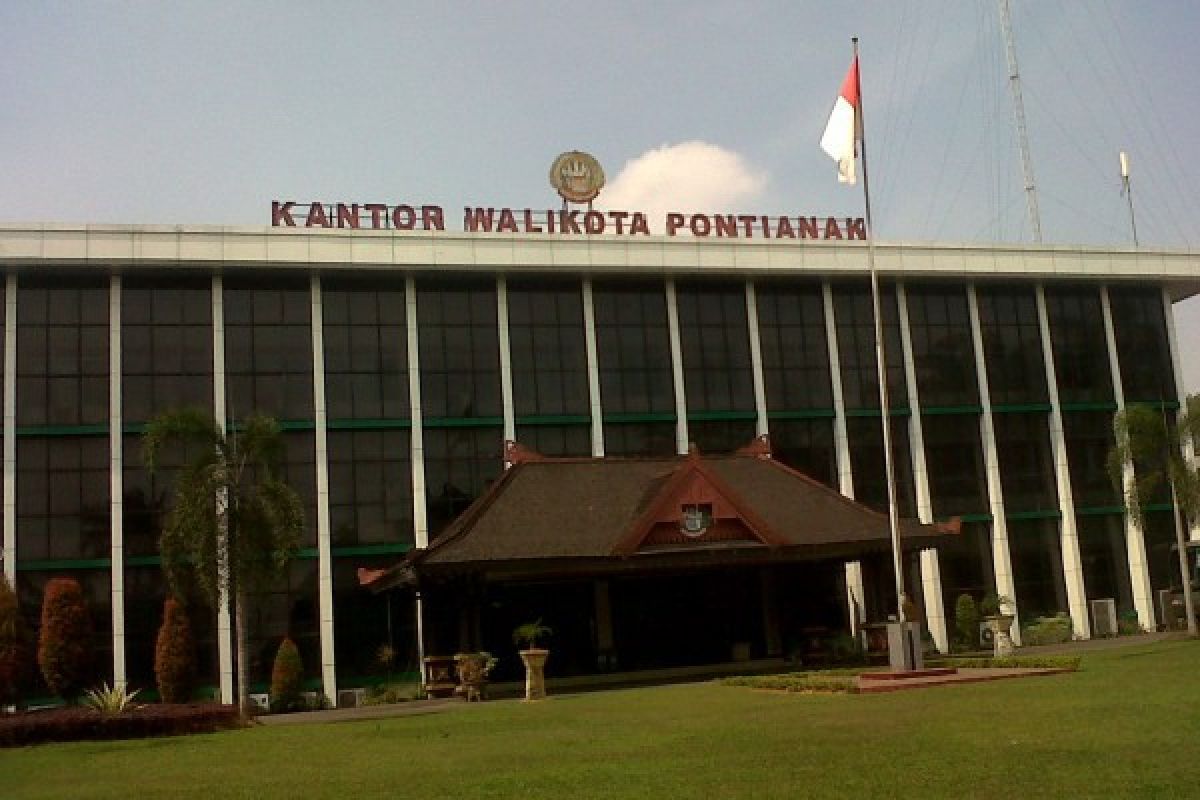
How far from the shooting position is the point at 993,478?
182 ft

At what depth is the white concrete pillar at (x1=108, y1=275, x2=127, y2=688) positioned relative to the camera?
45.2 metres

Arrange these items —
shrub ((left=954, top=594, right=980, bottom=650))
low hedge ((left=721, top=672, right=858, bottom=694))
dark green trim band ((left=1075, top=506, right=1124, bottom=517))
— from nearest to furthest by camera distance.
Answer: low hedge ((left=721, top=672, right=858, bottom=694))
shrub ((left=954, top=594, right=980, bottom=650))
dark green trim band ((left=1075, top=506, right=1124, bottom=517))

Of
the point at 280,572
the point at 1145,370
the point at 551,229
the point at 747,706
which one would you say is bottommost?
the point at 747,706

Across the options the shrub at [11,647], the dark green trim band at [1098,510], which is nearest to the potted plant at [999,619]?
the dark green trim band at [1098,510]

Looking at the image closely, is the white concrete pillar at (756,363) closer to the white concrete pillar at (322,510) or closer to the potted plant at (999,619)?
the potted plant at (999,619)

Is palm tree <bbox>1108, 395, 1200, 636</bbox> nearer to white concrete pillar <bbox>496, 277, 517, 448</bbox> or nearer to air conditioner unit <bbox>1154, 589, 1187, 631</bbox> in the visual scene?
air conditioner unit <bbox>1154, 589, 1187, 631</bbox>

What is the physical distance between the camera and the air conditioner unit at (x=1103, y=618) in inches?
2175

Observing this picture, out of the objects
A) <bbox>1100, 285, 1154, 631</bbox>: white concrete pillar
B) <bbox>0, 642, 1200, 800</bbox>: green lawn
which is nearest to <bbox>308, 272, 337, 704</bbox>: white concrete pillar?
<bbox>0, 642, 1200, 800</bbox>: green lawn

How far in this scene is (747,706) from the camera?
2605 cm

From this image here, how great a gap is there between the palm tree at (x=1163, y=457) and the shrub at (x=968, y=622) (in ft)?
24.9

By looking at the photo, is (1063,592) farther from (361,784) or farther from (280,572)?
(361,784)

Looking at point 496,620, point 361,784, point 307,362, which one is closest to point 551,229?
point 307,362

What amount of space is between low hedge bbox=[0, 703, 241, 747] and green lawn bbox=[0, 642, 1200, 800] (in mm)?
1395

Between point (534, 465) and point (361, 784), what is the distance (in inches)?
1143
